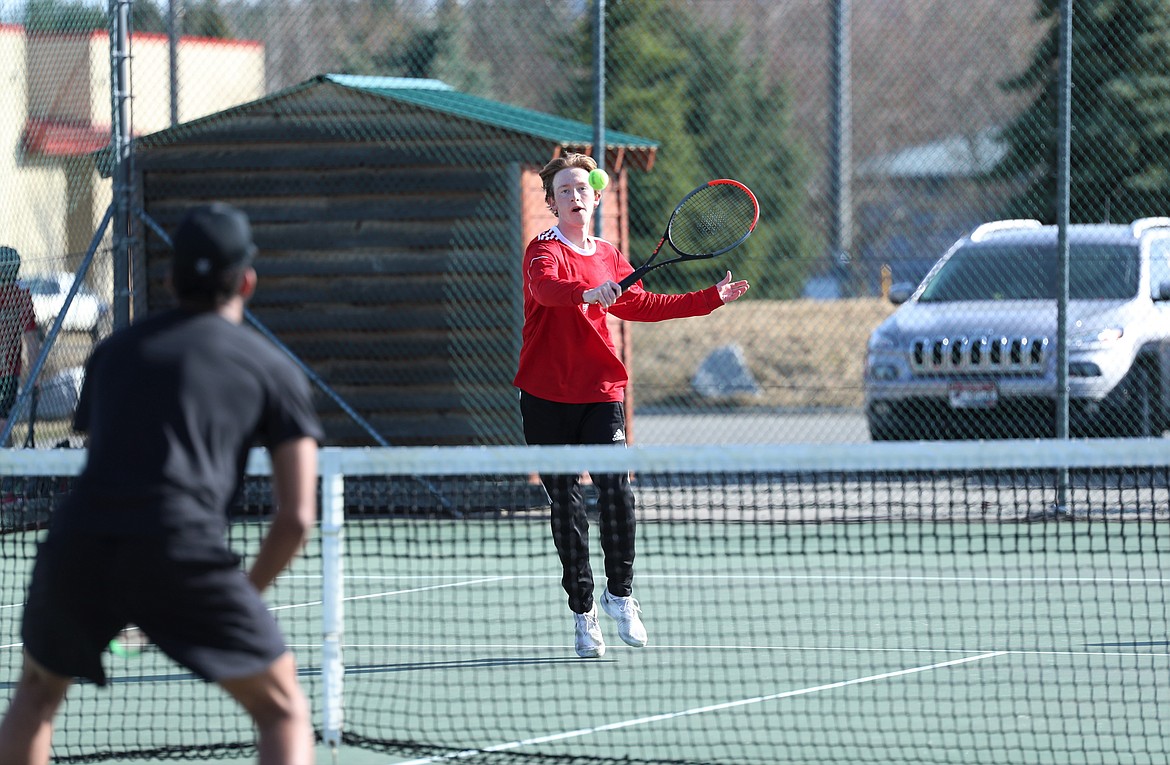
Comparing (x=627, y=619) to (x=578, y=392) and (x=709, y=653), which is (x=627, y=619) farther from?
(x=578, y=392)

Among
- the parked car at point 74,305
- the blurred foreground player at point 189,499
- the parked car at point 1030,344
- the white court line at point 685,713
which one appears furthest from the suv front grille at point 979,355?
the blurred foreground player at point 189,499

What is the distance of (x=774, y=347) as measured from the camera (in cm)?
2262

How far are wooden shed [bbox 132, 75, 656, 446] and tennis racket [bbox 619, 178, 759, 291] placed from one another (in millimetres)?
3560

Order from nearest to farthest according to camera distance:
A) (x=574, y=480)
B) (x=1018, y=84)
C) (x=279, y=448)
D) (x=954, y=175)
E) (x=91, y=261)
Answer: (x=279, y=448), (x=574, y=480), (x=91, y=261), (x=1018, y=84), (x=954, y=175)

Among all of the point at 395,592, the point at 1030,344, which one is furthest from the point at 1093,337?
the point at 395,592

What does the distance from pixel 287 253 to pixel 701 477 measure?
337 centimetres

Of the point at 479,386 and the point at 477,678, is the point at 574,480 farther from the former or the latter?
the point at 479,386

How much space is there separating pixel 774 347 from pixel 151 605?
19.5 metres

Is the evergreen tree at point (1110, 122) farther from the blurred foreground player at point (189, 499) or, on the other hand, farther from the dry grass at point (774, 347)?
the blurred foreground player at point (189, 499)

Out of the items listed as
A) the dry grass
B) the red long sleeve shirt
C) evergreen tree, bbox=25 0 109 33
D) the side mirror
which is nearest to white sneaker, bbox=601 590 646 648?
the red long sleeve shirt

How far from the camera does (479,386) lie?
36.6 feet

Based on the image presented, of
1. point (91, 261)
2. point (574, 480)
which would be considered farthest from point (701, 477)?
point (574, 480)

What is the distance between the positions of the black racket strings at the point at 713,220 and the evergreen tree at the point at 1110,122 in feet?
12.9

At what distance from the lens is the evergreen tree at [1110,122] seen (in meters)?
12.0
